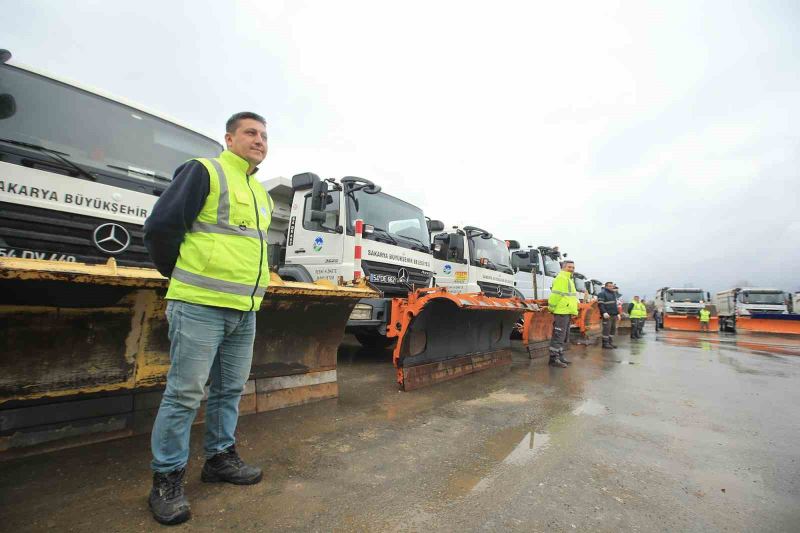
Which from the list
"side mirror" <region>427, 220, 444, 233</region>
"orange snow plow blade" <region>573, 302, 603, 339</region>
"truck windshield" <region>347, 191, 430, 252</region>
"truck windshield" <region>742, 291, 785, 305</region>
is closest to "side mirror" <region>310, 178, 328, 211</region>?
"truck windshield" <region>347, 191, 430, 252</region>

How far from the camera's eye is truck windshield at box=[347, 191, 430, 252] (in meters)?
5.57

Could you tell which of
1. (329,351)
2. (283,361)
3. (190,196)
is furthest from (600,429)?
(190,196)

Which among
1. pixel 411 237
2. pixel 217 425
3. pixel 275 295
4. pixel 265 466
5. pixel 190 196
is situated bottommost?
pixel 265 466

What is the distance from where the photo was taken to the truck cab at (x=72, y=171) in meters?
2.57

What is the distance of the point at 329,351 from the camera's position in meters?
3.61

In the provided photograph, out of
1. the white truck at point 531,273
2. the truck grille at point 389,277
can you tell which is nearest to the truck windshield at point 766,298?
the white truck at point 531,273

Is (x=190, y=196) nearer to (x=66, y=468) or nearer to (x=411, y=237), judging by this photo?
(x=66, y=468)

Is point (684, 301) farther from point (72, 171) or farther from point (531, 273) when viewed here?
point (72, 171)

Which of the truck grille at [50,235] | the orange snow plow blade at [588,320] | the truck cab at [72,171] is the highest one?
the truck cab at [72,171]

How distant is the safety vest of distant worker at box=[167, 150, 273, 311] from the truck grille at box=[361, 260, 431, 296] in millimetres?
3347

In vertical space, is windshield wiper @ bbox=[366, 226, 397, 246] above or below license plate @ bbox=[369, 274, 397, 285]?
above

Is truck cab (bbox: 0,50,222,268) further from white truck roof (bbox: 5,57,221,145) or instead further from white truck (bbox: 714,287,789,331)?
white truck (bbox: 714,287,789,331)

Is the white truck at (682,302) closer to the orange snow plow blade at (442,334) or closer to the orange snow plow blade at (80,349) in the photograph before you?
the orange snow plow blade at (442,334)

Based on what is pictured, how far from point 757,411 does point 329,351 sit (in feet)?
14.9
